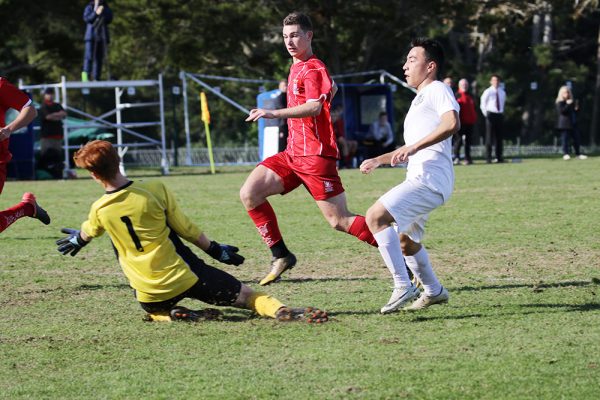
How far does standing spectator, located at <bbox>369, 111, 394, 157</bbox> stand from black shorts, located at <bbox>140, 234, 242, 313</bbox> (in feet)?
63.1

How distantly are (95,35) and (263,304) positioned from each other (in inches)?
696

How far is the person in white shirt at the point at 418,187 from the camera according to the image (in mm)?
6656

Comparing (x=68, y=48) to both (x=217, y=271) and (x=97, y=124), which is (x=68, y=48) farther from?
(x=217, y=271)

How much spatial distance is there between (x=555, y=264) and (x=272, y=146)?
16.1 metres

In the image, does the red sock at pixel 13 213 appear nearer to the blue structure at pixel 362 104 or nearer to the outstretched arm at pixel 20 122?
the outstretched arm at pixel 20 122

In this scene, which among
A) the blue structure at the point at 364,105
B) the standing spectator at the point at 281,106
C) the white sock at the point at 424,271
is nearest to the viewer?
the white sock at the point at 424,271

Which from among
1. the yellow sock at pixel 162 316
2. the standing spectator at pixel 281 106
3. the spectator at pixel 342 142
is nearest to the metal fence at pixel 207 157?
the spectator at pixel 342 142

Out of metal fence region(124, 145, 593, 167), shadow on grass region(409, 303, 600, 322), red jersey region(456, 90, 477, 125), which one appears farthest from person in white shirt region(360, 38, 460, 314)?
metal fence region(124, 145, 593, 167)

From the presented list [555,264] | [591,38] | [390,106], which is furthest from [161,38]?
[555,264]

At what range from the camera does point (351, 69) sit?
126 ft

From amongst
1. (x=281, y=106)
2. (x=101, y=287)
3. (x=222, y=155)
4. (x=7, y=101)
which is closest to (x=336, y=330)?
(x=101, y=287)

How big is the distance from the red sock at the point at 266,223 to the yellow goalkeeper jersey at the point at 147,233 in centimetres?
161

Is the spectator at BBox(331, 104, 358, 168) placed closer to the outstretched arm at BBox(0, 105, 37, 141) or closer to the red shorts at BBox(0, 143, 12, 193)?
the outstretched arm at BBox(0, 105, 37, 141)

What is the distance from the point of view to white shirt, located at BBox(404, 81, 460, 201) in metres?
6.68
